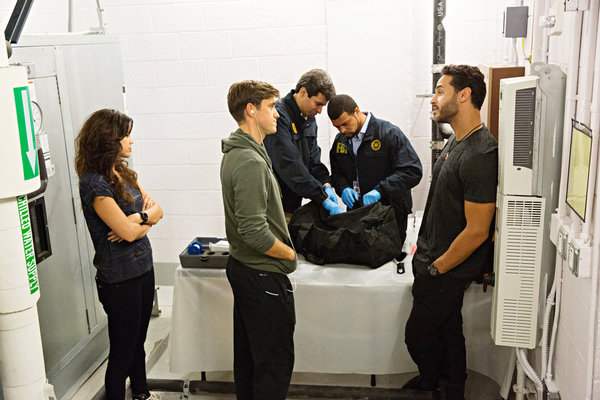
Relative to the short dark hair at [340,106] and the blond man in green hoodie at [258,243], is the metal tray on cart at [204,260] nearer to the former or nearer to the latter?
the blond man in green hoodie at [258,243]

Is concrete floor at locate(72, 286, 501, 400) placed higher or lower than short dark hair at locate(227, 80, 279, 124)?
lower

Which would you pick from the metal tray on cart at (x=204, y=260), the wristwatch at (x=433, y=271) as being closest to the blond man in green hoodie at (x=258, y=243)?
the metal tray on cart at (x=204, y=260)

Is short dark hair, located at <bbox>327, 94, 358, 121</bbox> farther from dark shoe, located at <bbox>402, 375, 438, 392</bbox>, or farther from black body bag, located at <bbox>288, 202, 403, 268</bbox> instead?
dark shoe, located at <bbox>402, 375, 438, 392</bbox>

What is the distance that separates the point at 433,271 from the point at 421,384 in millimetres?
812

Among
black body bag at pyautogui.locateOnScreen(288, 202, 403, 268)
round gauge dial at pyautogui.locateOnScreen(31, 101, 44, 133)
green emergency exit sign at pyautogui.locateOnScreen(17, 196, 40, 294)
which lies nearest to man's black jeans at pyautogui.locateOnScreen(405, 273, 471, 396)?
black body bag at pyautogui.locateOnScreen(288, 202, 403, 268)

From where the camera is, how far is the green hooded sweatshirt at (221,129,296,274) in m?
2.51

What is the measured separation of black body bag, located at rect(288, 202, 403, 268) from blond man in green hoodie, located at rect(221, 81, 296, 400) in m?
0.50

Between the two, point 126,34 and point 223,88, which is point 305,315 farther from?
point 126,34

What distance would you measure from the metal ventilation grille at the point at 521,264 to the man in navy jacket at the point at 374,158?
938 mm

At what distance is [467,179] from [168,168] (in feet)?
9.59

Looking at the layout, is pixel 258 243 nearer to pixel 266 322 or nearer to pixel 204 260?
pixel 266 322

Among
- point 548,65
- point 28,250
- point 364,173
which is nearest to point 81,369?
point 28,250

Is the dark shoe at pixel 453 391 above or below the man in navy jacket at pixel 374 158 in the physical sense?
below

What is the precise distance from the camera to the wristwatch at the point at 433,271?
2.78 m
